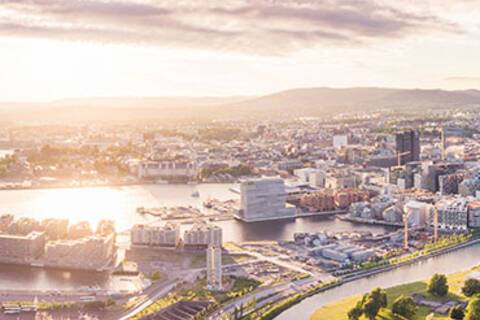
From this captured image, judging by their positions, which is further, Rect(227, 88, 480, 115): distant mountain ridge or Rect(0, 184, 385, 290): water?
Rect(227, 88, 480, 115): distant mountain ridge

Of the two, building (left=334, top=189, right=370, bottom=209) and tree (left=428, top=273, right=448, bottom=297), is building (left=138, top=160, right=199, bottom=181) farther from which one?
tree (left=428, top=273, right=448, bottom=297)

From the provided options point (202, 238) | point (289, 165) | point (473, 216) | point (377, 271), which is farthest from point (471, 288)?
point (289, 165)

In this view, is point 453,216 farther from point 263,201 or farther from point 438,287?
point 438,287

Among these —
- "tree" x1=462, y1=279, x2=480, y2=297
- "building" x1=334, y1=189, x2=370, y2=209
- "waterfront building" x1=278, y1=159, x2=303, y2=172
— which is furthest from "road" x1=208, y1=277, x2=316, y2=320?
"waterfront building" x1=278, y1=159, x2=303, y2=172

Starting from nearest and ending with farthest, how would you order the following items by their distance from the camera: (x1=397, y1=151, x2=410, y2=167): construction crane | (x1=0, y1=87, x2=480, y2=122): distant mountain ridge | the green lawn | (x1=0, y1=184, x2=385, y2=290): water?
1. the green lawn
2. (x1=0, y1=184, x2=385, y2=290): water
3. (x1=397, y1=151, x2=410, y2=167): construction crane
4. (x1=0, y1=87, x2=480, y2=122): distant mountain ridge

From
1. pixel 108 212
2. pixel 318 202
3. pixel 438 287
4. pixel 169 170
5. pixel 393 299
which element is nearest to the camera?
pixel 393 299

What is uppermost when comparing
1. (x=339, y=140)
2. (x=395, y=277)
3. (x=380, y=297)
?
(x=339, y=140)

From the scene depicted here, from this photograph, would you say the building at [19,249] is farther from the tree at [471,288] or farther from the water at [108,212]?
the tree at [471,288]
